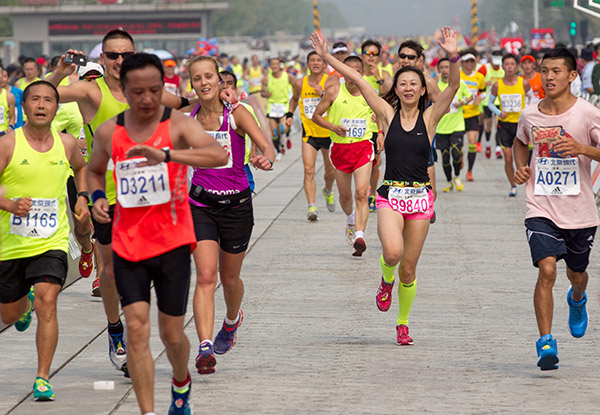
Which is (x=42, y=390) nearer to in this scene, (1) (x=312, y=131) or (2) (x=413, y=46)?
(2) (x=413, y=46)

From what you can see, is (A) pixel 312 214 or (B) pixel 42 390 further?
(A) pixel 312 214

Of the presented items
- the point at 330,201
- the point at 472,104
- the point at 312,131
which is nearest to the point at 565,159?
the point at 312,131

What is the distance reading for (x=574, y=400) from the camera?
663 centimetres

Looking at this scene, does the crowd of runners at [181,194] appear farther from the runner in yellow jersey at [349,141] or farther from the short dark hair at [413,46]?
the runner in yellow jersey at [349,141]

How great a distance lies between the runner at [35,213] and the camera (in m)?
6.79

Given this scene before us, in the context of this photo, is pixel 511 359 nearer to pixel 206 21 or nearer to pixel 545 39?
pixel 545 39

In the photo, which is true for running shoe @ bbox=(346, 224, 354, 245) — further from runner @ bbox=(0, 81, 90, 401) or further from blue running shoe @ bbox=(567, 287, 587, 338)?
runner @ bbox=(0, 81, 90, 401)

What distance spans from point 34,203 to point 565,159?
318 cm

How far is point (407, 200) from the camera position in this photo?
812 centimetres

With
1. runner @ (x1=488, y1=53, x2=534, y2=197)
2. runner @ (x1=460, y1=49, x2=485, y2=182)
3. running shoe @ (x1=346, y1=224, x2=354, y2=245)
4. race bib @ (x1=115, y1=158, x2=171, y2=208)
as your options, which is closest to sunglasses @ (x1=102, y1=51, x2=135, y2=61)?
race bib @ (x1=115, y1=158, x2=171, y2=208)

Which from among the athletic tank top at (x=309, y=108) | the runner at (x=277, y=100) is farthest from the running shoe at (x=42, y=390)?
the runner at (x=277, y=100)

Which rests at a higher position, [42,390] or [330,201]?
[42,390]

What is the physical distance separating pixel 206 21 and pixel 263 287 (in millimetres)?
67901

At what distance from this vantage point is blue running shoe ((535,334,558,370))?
7137mm
